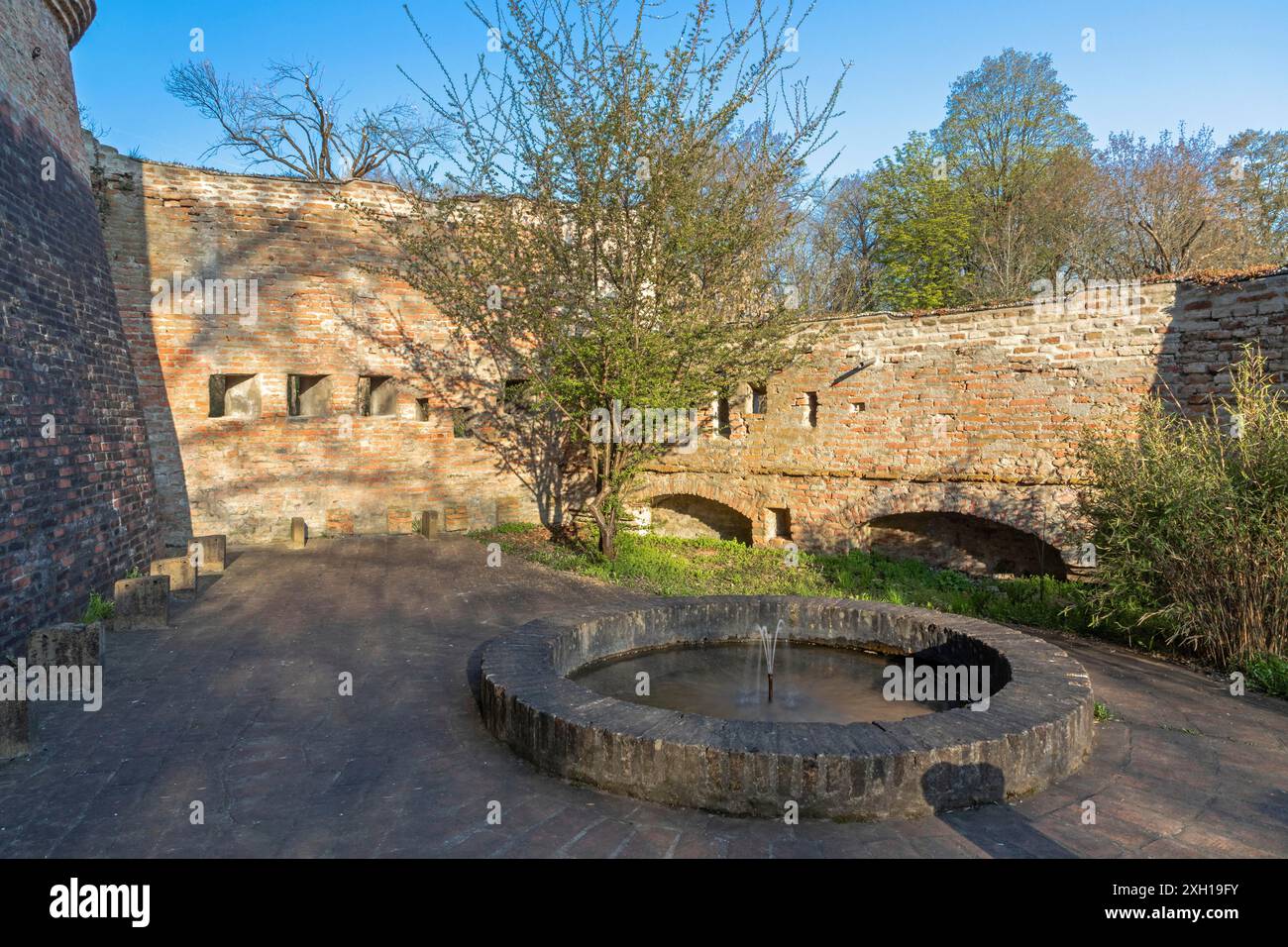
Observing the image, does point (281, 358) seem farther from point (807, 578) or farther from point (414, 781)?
point (414, 781)

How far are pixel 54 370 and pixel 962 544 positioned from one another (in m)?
10.4

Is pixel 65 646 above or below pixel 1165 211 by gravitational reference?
below

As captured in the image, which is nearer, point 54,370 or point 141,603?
point 141,603

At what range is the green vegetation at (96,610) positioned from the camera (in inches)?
260

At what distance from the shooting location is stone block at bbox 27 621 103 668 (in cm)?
497

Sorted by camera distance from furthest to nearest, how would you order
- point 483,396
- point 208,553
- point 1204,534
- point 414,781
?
point 483,396
point 208,553
point 1204,534
point 414,781

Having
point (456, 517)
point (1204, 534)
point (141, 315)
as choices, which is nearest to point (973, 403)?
point (1204, 534)

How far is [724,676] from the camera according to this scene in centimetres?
525

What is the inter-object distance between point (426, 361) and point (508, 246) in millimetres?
3093

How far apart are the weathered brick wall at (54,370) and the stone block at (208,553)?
1.77 feet

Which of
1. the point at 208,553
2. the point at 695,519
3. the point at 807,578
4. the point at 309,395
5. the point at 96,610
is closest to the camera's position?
the point at 96,610

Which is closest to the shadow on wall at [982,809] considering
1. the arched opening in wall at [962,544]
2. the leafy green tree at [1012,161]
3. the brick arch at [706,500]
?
the arched opening in wall at [962,544]

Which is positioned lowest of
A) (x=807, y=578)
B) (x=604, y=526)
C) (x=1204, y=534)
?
(x=807, y=578)

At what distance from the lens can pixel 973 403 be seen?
9.45 m
